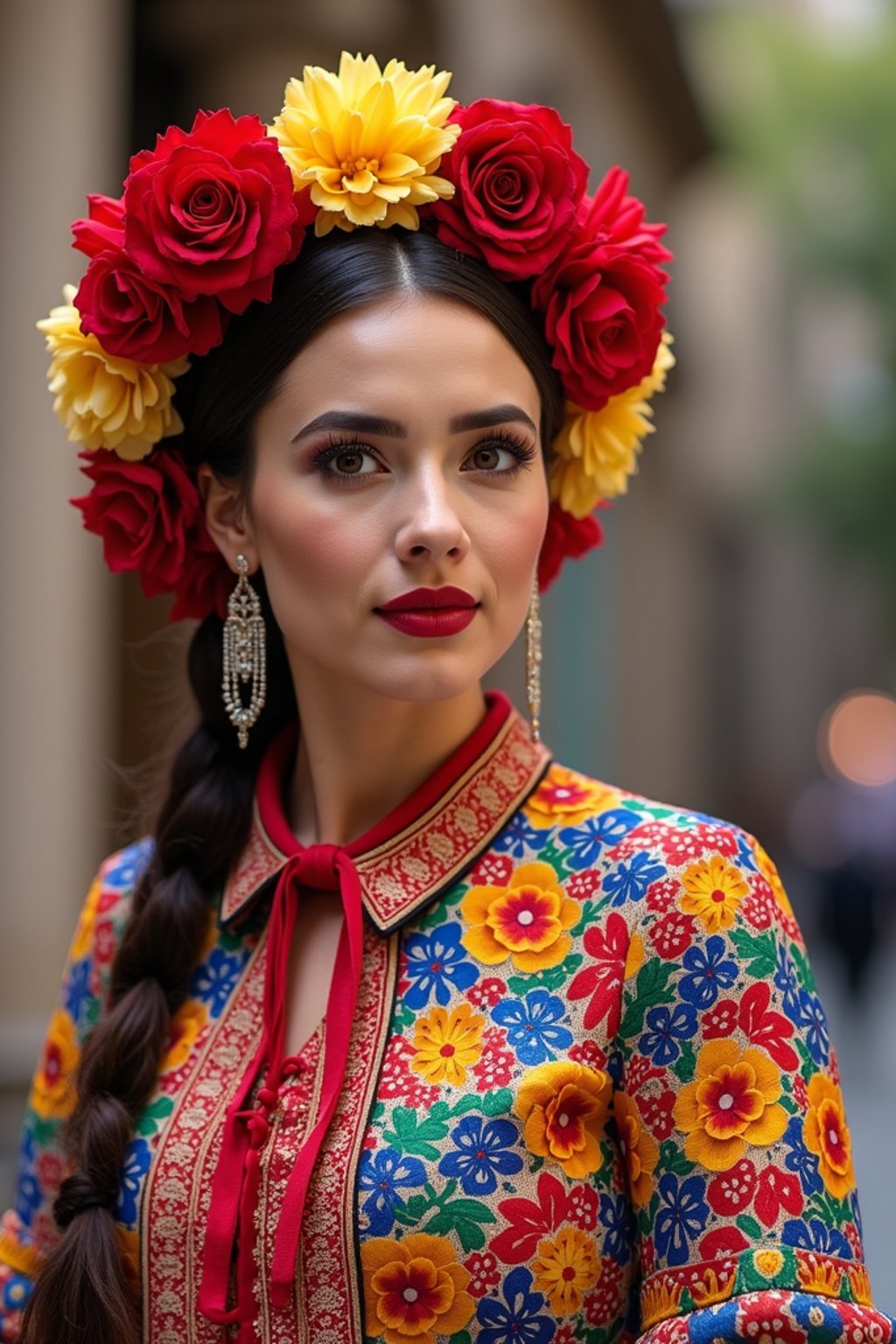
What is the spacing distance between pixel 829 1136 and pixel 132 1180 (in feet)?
3.13

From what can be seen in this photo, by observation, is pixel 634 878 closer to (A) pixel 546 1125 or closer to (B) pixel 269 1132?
(A) pixel 546 1125

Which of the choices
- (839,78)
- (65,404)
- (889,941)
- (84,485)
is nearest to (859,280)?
(839,78)

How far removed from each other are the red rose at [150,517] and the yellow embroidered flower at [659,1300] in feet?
4.05

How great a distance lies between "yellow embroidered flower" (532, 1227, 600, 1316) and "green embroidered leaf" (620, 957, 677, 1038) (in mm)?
261

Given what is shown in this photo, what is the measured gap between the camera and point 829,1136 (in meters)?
2.18

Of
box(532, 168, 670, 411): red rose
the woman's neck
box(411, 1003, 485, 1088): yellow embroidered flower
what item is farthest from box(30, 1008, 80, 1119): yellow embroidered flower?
box(532, 168, 670, 411): red rose

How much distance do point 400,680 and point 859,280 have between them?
15.9 m

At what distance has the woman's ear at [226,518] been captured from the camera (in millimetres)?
2562

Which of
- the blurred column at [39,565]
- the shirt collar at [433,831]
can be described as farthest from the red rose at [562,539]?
the blurred column at [39,565]

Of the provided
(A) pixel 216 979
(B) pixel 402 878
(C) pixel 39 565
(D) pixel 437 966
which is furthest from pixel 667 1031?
(C) pixel 39 565

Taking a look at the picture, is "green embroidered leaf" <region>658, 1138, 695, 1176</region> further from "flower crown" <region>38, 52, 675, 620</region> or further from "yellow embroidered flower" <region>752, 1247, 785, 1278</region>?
"flower crown" <region>38, 52, 675, 620</region>

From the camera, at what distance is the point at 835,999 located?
43.5 ft

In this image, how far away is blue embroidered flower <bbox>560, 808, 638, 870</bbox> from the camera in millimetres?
2379

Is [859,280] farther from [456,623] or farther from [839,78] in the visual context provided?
[456,623]
